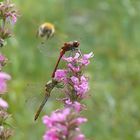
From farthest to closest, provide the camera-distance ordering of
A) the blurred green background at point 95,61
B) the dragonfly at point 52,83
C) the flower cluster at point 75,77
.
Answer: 1. the blurred green background at point 95,61
2. the dragonfly at point 52,83
3. the flower cluster at point 75,77

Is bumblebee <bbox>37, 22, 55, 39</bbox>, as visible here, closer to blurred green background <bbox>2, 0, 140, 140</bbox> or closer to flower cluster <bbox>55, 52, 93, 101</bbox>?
blurred green background <bbox>2, 0, 140, 140</bbox>

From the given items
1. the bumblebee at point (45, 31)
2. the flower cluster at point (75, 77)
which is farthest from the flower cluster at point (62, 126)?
the bumblebee at point (45, 31)

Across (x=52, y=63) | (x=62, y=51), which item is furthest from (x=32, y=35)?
(x=62, y=51)

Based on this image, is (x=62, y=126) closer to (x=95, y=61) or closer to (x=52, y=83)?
(x=52, y=83)

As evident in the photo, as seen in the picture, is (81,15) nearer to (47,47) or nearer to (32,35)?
(32,35)

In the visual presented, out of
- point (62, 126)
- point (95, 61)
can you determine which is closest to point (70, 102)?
point (62, 126)

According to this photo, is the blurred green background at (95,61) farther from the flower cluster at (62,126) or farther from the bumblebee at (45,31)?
the flower cluster at (62,126)
